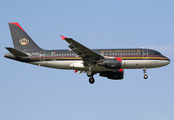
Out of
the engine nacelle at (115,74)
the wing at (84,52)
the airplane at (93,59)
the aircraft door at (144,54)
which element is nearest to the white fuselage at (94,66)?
the airplane at (93,59)

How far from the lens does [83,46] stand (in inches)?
1642

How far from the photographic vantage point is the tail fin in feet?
163

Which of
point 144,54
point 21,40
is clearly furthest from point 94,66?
point 21,40

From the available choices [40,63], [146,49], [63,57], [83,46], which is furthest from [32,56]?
[146,49]

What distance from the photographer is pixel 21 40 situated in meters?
50.5

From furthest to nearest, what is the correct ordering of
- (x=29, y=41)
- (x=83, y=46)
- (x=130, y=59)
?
(x=29, y=41) → (x=130, y=59) → (x=83, y=46)

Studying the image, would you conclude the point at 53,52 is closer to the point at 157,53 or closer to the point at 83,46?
the point at 83,46

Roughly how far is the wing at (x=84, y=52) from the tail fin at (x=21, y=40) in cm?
887

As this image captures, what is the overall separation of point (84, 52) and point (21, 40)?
12939 mm

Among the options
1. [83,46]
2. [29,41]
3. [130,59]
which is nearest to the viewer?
[83,46]

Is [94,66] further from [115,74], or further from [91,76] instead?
[115,74]

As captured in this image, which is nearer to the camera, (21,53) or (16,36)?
(21,53)

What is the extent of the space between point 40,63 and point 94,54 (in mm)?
9191

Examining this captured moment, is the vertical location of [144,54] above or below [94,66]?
above
